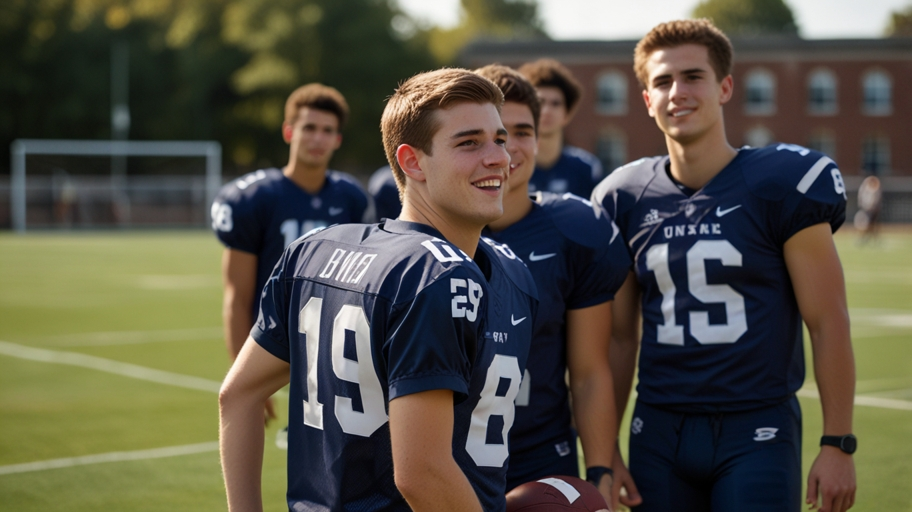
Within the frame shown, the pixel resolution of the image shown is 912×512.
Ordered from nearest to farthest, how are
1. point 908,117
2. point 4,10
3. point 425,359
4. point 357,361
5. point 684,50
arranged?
point 425,359
point 357,361
point 684,50
point 4,10
point 908,117

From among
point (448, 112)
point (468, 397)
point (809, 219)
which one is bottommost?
point (468, 397)

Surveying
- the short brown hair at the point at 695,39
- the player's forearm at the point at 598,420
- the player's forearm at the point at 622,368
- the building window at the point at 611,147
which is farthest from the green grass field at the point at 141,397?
the building window at the point at 611,147

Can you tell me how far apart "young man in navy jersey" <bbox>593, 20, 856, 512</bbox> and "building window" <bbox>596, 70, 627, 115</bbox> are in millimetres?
46600

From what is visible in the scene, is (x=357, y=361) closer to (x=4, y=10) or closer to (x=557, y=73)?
(x=557, y=73)

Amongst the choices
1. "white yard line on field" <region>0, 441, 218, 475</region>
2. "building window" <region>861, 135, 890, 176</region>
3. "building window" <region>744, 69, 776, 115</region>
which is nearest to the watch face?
"white yard line on field" <region>0, 441, 218, 475</region>

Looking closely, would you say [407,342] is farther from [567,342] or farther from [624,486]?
[624,486]

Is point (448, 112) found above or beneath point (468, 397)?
above

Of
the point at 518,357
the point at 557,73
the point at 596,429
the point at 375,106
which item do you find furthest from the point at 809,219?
the point at 375,106

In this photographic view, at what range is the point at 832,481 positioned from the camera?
3.26m

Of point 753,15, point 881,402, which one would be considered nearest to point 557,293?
point 881,402

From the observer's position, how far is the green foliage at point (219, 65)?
1844 inches

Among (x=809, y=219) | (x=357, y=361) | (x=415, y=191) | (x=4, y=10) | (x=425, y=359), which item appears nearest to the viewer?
(x=425, y=359)

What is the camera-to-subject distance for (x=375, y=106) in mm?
50500

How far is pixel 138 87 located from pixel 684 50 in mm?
48880
